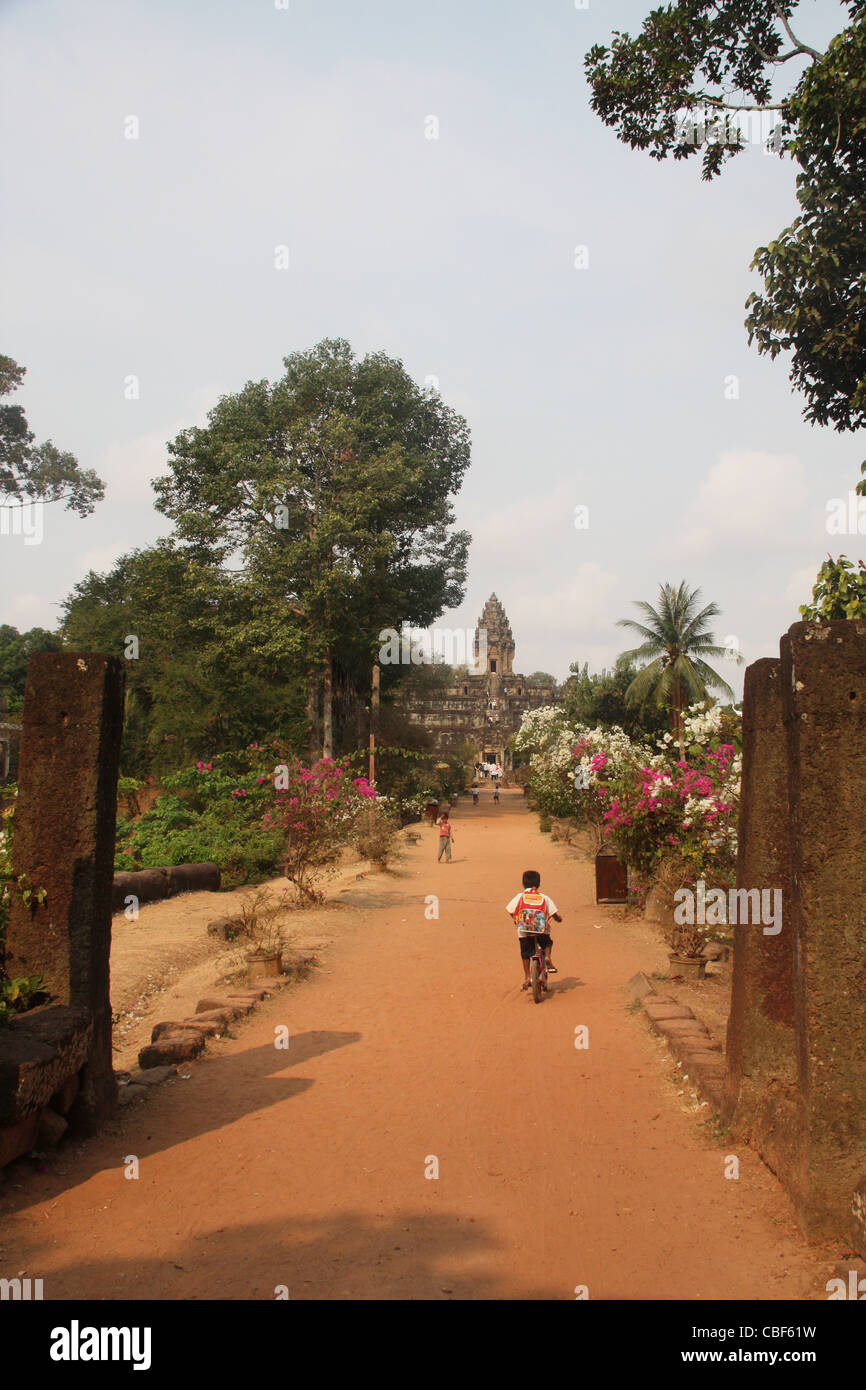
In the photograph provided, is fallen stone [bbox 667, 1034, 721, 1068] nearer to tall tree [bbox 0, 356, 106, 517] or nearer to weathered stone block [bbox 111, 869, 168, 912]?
weathered stone block [bbox 111, 869, 168, 912]

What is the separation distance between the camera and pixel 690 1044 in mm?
6289

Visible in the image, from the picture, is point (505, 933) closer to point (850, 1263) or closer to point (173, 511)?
point (850, 1263)

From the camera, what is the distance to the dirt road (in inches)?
143

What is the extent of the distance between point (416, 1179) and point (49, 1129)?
1722 millimetres

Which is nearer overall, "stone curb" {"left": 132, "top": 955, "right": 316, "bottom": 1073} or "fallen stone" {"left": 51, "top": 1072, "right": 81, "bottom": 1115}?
"fallen stone" {"left": 51, "top": 1072, "right": 81, "bottom": 1115}

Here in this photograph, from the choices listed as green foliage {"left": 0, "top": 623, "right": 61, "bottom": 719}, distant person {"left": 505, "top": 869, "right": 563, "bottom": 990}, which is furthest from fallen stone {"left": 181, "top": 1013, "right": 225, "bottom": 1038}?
green foliage {"left": 0, "top": 623, "right": 61, "bottom": 719}

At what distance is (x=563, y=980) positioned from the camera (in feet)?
30.1

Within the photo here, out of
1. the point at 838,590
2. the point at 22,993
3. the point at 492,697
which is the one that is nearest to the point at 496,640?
Result: the point at 492,697

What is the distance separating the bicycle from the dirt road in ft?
0.63

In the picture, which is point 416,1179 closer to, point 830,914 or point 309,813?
point 830,914

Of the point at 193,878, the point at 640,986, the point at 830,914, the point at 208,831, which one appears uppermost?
the point at 830,914
